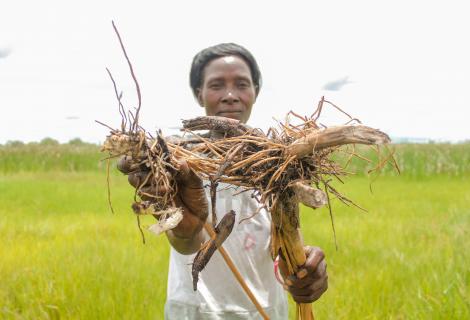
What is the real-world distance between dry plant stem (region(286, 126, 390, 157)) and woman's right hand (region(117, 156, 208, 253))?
10.1 inches

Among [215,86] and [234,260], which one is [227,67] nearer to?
[215,86]

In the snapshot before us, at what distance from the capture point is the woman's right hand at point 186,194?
109 centimetres

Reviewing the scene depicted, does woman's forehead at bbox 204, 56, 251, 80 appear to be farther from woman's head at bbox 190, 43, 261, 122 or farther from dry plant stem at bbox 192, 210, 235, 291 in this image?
dry plant stem at bbox 192, 210, 235, 291

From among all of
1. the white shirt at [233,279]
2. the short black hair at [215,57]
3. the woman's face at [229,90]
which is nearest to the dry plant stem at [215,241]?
the white shirt at [233,279]

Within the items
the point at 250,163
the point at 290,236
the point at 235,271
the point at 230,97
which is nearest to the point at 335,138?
the point at 250,163

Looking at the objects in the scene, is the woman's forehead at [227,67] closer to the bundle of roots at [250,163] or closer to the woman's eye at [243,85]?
the woman's eye at [243,85]

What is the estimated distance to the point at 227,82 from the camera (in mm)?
1759

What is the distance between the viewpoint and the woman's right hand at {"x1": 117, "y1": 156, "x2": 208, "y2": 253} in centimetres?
109

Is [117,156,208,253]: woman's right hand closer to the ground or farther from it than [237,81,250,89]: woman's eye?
closer to the ground

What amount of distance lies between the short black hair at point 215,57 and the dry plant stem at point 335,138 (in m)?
0.80

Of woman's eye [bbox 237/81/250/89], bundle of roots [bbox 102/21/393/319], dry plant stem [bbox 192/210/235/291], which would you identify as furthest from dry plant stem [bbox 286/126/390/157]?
woman's eye [bbox 237/81/250/89]

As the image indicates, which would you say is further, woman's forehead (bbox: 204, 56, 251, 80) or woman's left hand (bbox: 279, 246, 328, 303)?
woman's forehead (bbox: 204, 56, 251, 80)

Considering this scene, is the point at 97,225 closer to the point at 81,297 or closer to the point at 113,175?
the point at 81,297

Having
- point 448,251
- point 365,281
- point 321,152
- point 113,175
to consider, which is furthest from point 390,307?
point 113,175
